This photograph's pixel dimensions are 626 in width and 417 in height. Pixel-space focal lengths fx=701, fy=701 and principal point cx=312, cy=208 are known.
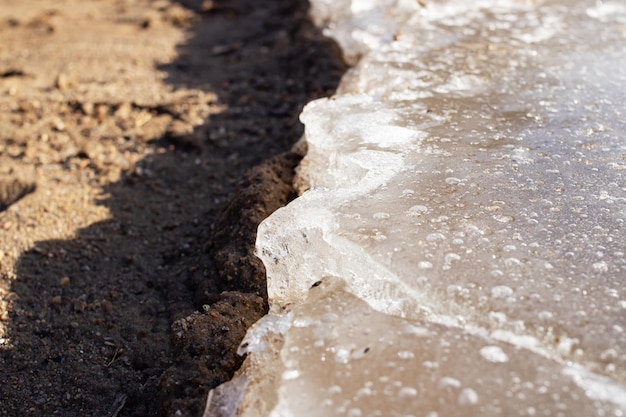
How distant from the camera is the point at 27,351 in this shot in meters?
1.83

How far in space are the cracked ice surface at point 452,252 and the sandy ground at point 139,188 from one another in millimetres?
236

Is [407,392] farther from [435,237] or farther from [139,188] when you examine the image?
[139,188]

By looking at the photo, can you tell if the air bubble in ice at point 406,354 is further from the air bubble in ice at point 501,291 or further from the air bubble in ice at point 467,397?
the air bubble in ice at point 501,291

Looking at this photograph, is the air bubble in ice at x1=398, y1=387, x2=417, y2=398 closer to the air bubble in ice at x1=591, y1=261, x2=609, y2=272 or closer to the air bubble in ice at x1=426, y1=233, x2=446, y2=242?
the air bubble in ice at x1=426, y1=233, x2=446, y2=242

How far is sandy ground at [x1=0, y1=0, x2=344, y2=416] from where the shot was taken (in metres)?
1.74

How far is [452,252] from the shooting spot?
5.20 ft

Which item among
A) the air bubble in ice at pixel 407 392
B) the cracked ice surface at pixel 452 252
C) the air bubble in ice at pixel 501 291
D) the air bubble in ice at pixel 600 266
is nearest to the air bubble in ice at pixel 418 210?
the cracked ice surface at pixel 452 252

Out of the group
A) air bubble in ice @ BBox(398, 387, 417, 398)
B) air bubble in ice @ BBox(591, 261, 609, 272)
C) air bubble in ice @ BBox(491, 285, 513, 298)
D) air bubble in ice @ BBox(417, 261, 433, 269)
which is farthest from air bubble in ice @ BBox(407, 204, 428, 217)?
air bubble in ice @ BBox(398, 387, 417, 398)

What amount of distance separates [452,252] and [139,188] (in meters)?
1.42

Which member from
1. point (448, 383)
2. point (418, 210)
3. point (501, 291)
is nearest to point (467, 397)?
point (448, 383)

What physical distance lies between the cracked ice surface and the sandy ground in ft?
0.77

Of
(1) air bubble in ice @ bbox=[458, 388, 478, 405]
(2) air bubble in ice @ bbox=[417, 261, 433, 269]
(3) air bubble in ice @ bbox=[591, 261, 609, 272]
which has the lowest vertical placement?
(1) air bubble in ice @ bbox=[458, 388, 478, 405]

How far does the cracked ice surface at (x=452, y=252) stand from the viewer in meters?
1.32

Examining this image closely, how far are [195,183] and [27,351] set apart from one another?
38.7 inches
